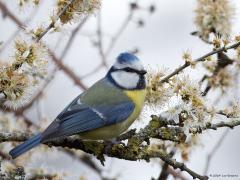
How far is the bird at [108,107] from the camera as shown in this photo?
7.42 feet

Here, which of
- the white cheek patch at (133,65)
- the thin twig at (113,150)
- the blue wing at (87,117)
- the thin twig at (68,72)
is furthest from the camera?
the thin twig at (68,72)

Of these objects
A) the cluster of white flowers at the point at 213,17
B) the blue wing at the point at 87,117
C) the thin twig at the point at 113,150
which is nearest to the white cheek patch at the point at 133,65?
the blue wing at the point at 87,117

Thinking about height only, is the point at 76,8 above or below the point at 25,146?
above

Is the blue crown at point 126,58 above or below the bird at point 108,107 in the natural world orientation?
above

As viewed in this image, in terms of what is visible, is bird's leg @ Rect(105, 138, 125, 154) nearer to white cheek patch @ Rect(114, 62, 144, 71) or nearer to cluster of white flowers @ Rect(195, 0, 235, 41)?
white cheek patch @ Rect(114, 62, 144, 71)

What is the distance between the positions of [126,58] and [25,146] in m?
0.61

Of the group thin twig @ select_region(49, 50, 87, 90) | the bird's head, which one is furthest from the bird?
thin twig @ select_region(49, 50, 87, 90)

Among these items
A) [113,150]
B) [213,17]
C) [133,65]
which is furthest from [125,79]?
[113,150]

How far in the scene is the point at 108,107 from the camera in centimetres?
245

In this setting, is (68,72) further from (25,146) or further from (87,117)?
(25,146)

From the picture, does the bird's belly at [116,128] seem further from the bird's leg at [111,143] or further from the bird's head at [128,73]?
the bird's leg at [111,143]

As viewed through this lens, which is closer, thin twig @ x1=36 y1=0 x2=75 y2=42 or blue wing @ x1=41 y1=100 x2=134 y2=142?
thin twig @ x1=36 y1=0 x2=75 y2=42

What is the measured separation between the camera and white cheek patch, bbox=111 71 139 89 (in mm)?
2499

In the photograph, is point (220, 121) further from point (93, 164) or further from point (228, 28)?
point (93, 164)
